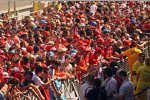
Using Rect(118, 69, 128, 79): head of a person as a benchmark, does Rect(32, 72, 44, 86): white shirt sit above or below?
below

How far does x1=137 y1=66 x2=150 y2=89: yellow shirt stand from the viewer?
1247cm

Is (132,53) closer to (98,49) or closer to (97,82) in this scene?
(98,49)

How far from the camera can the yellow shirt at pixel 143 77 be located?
12469mm

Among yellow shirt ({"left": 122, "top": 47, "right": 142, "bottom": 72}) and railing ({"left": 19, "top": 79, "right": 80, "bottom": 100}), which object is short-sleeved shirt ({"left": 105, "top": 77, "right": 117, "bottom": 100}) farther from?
yellow shirt ({"left": 122, "top": 47, "right": 142, "bottom": 72})

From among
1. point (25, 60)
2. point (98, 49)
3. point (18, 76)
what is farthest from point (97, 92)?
point (98, 49)

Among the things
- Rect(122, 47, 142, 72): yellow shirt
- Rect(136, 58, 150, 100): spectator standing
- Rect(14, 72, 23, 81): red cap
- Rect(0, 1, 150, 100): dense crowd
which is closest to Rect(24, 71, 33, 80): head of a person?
Rect(0, 1, 150, 100): dense crowd

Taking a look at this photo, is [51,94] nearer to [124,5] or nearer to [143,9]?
[143,9]

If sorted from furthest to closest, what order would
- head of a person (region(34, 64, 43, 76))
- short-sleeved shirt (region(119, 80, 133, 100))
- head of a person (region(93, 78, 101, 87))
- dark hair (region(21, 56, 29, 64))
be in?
dark hair (region(21, 56, 29, 64)), head of a person (region(34, 64, 43, 76)), short-sleeved shirt (region(119, 80, 133, 100)), head of a person (region(93, 78, 101, 87))

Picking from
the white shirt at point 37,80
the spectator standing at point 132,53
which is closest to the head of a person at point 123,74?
the white shirt at point 37,80

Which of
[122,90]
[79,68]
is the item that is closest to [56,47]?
[79,68]

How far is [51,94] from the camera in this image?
43.7ft

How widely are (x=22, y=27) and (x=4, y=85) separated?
34.9 feet

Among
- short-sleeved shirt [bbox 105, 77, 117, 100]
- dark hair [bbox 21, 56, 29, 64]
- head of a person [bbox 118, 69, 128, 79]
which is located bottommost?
→ short-sleeved shirt [bbox 105, 77, 117, 100]

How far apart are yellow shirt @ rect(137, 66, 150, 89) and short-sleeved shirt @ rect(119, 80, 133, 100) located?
23.6 inches
